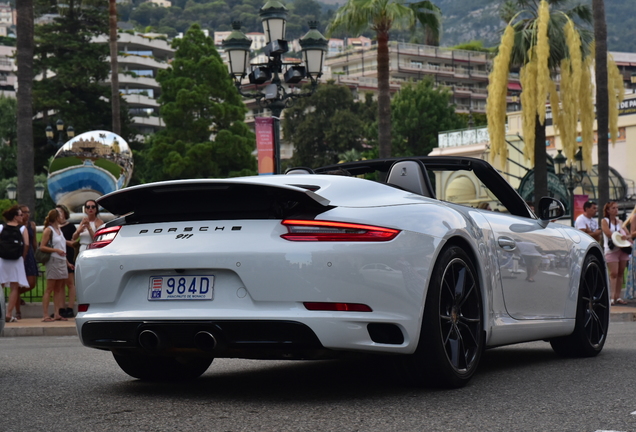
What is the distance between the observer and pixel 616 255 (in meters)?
17.3

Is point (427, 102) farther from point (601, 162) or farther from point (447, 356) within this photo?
point (447, 356)

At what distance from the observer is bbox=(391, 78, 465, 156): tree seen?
78812mm

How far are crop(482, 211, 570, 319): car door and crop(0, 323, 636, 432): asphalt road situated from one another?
424 mm

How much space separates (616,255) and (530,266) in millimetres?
11027

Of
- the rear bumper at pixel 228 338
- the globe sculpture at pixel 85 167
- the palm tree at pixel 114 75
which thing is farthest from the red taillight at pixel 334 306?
the palm tree at pixel 114 75

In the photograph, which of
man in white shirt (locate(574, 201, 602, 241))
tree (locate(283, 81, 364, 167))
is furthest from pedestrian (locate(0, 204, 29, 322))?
tree (locate(283, 81, 364, 167))

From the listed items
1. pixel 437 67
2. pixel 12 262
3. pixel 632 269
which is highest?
pixel 437 67

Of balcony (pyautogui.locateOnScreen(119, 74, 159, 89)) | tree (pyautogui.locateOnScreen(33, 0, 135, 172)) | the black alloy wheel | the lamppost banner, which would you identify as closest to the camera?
the black alloy wheel

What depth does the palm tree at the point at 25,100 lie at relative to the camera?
20.7 m

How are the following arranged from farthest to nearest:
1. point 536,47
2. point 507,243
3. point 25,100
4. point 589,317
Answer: point 536,47
point 25,100
point 589,317
point 507,243

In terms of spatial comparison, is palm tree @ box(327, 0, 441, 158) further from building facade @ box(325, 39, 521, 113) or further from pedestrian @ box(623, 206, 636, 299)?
building facade @ box(325, 39, 521, 113)

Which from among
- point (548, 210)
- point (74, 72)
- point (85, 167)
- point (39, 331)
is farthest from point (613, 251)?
point (74, 72)

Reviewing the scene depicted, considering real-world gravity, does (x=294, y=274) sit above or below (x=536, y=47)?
below

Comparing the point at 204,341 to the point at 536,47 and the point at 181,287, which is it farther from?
the point at 536,47
